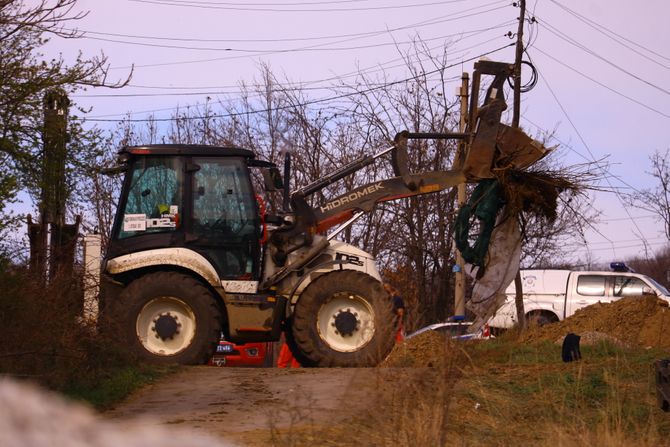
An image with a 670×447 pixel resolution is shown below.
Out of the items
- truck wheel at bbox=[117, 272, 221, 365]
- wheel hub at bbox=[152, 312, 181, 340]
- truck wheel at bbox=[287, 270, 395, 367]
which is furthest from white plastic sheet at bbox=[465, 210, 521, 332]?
wheel hub at bbox=[152, 312, 181, 340]

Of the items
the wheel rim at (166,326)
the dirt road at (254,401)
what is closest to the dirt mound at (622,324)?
the dirt road at (254,401)

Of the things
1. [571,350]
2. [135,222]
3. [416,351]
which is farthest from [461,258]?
[571,350]

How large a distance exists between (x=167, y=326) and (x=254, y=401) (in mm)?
3910

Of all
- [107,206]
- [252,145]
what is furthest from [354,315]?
[107,206]

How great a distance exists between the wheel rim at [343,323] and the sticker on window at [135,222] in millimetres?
2618

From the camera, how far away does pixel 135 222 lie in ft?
41.8

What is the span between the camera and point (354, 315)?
12500mm

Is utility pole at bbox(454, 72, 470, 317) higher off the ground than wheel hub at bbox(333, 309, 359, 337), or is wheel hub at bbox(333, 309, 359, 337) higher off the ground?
utility pole at bbox(454, 72, 470, 317)

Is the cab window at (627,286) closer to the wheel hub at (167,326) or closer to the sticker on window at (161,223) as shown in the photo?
the sticker on window at (161,223)

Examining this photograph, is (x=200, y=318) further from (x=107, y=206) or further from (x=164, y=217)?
(x=107, y=206)

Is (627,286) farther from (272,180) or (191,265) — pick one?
(191,265)

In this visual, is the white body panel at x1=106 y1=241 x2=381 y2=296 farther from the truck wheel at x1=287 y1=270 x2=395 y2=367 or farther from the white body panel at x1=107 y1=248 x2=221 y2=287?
the truck wheel at x1=287 y1=270 x2=395 y2=367

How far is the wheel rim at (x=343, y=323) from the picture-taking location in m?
12.4

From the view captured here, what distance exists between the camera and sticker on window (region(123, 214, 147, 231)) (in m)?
12.8
